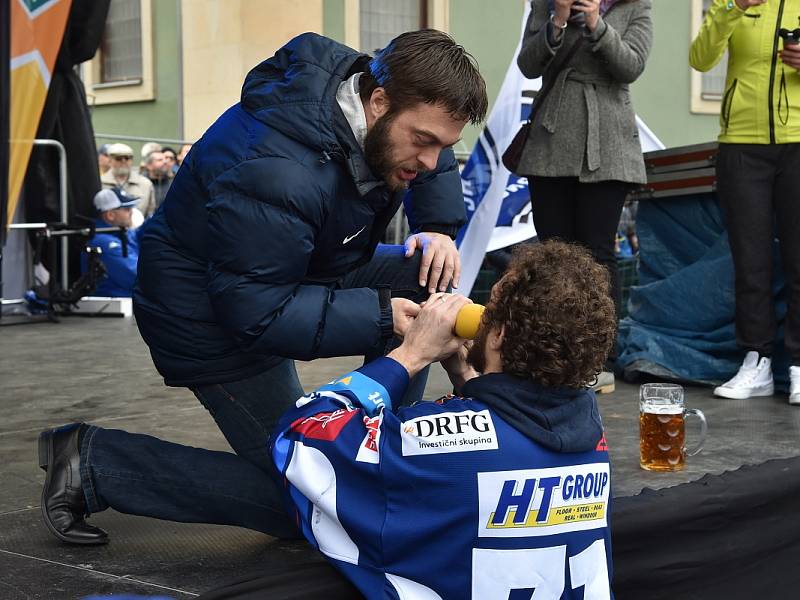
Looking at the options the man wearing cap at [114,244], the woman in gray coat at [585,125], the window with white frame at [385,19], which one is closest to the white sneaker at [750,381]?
the woman in gray coat at [585,125]

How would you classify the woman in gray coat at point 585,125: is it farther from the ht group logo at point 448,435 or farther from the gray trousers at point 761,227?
the ht group logo at point 448,435

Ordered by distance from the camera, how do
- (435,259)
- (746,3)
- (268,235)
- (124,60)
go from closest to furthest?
(268,235)
(435,259)
(746,3)
(124,60)

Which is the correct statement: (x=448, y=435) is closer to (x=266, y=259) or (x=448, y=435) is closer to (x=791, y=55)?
(x=266, y=259)

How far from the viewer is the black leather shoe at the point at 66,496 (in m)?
2.66

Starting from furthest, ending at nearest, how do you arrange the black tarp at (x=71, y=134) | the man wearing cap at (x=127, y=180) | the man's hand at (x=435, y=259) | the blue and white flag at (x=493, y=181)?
the man wearing cap at (x=127, y=180), the black tarp at (x=71, y=134), the blue and white flag at (x=493, y=181), the man's hand at (x=435, y=259)

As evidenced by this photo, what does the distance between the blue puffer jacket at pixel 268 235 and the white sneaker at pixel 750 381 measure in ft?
7.32

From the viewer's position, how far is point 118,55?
17.2 metres

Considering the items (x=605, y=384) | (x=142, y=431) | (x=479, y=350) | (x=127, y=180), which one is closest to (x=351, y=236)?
(x=479, y=350)

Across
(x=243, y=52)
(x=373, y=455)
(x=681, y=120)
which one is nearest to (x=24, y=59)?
(x=373, y=455)

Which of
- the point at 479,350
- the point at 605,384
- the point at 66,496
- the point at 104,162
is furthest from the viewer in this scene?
the point at 104,162

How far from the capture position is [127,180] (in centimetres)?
1091

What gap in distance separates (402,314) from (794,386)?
2375mm

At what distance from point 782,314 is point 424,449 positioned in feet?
10.1

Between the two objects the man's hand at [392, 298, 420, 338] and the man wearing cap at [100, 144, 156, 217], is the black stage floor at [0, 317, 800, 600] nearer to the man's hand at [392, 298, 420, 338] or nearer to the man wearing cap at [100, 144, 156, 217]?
the man's hand at [392, 298, 420, 338]
